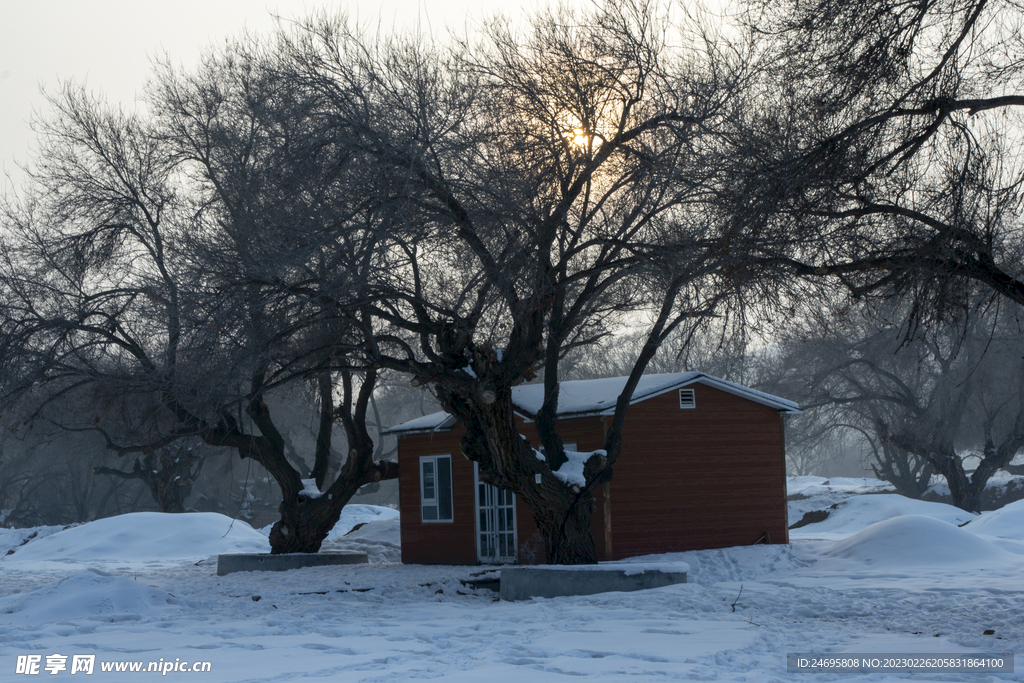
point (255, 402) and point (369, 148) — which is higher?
point (369, 148)

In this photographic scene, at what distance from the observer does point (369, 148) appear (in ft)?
36.8

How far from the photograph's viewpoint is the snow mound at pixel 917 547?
15094 mm

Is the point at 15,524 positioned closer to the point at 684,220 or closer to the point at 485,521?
the point at 485,521

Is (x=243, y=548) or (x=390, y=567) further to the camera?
(x=243, y=548)

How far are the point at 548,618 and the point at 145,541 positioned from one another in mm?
18209

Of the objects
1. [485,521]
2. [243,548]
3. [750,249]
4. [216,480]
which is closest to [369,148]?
[750,249]

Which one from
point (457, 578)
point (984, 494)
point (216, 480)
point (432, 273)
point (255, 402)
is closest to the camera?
point (432, 273)

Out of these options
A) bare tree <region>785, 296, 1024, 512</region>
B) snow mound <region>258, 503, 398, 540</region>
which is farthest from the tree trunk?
snow mound <region>258, 503, 398, 540</region>

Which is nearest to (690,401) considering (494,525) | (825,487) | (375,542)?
(494,525)

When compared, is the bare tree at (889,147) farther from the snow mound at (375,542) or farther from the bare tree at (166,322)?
the snow mound at (375,542)

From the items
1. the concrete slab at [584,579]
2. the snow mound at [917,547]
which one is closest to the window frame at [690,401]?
the snow mound at [917,547]

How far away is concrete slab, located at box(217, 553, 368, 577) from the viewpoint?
17.1 meters

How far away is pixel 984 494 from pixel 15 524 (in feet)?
144

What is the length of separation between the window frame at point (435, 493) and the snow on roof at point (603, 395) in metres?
0.67
